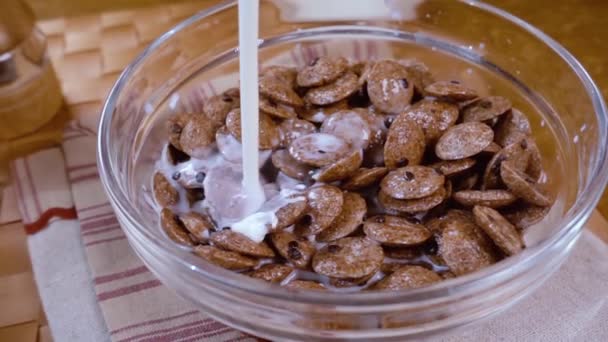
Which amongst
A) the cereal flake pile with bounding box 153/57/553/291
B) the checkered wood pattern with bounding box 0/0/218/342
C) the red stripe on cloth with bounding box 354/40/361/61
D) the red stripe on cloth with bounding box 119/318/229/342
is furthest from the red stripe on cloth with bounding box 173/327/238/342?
the red stripe on cloth with bounding box 354/40/361/61

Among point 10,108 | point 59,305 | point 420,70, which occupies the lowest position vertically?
point 59,305

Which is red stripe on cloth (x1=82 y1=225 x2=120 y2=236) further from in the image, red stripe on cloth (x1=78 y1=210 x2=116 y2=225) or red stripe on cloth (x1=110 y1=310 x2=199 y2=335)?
red stripe on cloth (x1=110 y1=310 x2=199 y2=335)

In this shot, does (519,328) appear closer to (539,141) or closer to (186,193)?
(539,141)

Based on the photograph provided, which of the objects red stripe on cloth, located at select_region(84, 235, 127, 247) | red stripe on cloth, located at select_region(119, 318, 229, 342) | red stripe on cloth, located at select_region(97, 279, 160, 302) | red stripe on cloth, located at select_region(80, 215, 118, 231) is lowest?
red stripe on cloth, located at select_region(119, 318, 229, 342)

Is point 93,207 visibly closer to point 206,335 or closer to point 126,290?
point 126,290

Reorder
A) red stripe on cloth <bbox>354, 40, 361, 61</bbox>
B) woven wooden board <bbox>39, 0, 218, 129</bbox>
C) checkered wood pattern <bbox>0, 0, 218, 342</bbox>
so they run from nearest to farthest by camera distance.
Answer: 1. checkered wood pattern <bbox>0, 0, 218, 342</bbox>
2. red stripe on cloth <bbox>354, 40, 361, 61</bbox>
3. woven wooden board <bbox>39, 0, 218, 129</bbox>

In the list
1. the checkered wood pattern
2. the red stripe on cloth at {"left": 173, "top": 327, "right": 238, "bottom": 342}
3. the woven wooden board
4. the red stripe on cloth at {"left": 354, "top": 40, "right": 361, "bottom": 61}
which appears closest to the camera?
the red stripe on cloth at {"left": 173, "top": 327, "right": 238, "bottom": 342}

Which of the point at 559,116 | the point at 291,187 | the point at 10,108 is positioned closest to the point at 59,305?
the point at 291,187
